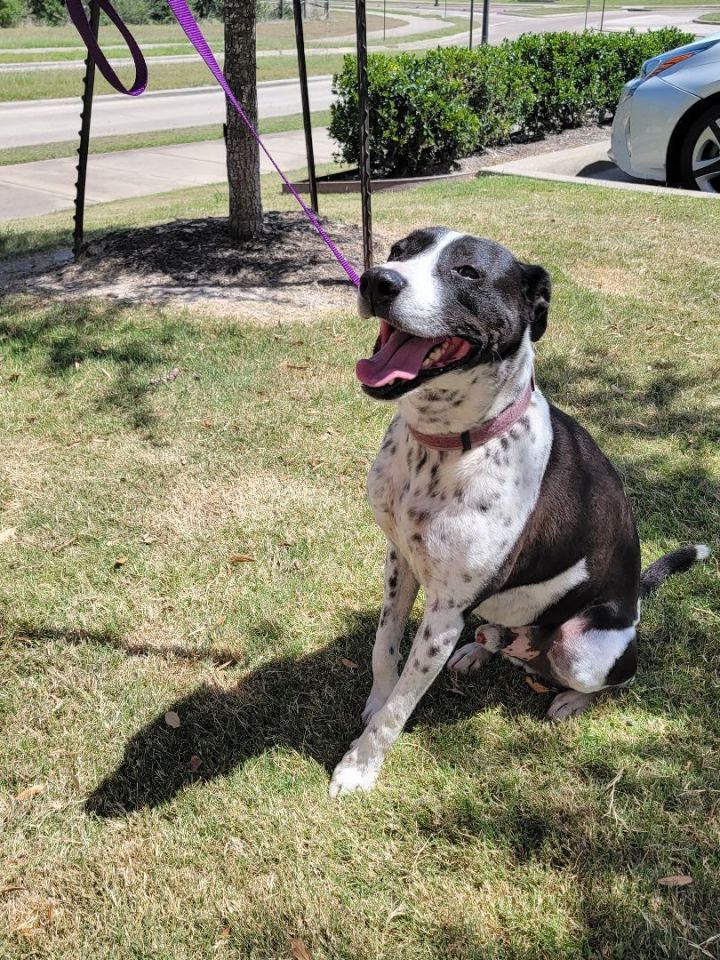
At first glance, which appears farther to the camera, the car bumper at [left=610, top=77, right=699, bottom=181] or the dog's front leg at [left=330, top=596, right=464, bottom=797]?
the car bumper at [left=610, top=77, right=699, bottom=181]

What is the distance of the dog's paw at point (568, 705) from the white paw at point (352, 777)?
0.71 meters

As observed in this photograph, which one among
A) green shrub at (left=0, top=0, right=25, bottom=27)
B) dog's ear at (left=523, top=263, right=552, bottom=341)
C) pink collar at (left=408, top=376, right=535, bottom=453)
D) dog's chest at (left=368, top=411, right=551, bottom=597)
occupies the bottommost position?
dog's chest at (left=368, top=411, right=551, bottom=597)

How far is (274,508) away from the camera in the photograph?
4.36 m

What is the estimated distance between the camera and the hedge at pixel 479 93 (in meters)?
10.4

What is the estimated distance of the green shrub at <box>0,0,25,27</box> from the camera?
124 feet

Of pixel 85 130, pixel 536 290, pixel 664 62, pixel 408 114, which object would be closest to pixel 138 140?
pixel 408 114

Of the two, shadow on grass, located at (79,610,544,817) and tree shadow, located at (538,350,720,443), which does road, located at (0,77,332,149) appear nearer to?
tree shadow, located at (538,350,720,443)

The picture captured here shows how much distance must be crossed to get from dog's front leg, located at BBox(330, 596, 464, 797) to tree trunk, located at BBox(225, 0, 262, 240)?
4.82 meters

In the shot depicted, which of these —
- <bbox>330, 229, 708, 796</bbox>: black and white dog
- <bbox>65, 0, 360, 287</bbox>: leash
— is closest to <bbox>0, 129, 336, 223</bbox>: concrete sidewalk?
<bbox>65, 0, 360, 287</bbox>: leash

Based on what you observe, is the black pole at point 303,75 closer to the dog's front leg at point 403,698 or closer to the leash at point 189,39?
the leash at point 189,39

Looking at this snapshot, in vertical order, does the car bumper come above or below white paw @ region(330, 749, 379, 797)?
above

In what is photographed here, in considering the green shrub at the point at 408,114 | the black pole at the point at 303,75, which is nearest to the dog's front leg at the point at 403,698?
the black pole at the point at 303,75

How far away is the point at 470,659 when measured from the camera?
341cm

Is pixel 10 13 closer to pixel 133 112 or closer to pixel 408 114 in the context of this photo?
pixel 133 112
